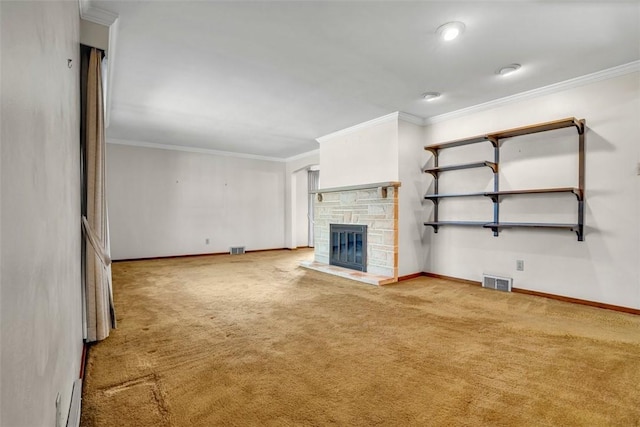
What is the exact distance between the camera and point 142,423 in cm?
150

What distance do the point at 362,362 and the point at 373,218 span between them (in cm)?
296

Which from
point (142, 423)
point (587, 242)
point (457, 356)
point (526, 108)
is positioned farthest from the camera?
point (526, 108)

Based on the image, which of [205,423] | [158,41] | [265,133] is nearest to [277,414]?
[205,423]

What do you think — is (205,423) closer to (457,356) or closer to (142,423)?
(142,423)

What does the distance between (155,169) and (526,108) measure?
6.77 m

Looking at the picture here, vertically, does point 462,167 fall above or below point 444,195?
above

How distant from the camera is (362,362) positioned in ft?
6.88

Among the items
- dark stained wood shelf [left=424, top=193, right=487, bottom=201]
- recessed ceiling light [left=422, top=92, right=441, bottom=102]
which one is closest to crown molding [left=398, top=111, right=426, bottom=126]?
recessed ceiling light [left=422, top=92, right=441, bottom=102]

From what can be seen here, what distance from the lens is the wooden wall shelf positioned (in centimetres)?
339

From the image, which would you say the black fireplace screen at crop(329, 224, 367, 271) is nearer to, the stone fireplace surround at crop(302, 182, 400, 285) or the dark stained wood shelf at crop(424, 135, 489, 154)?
the stone fireplace surround at crop(302, 182, 400, 285)

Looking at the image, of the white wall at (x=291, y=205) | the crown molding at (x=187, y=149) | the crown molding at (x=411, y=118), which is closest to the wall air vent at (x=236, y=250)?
the white wall at (x=291, y=205)

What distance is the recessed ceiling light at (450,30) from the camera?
2456 mm

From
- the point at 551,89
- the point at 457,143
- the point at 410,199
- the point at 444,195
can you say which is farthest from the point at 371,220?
the point at 551,89

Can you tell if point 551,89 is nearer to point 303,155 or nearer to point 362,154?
point 362,154
